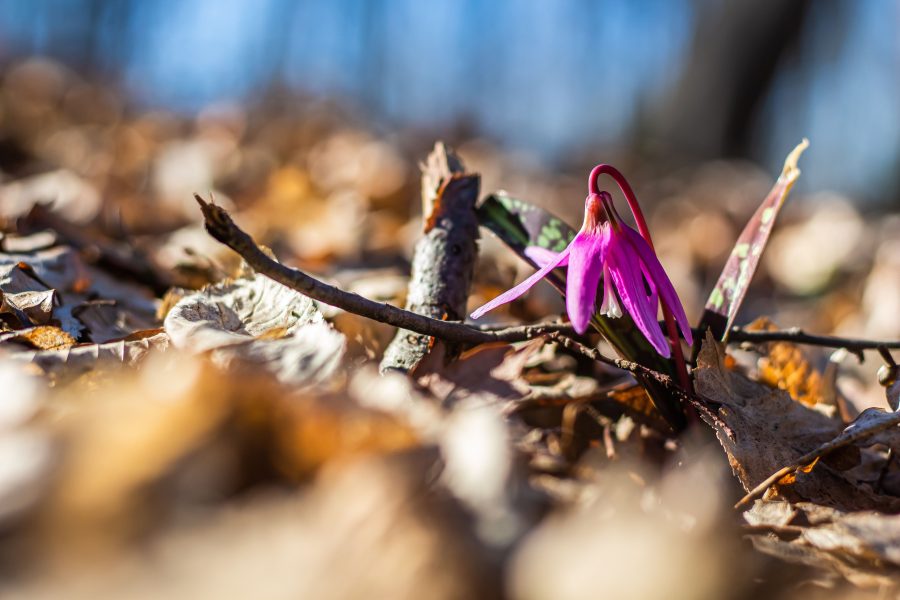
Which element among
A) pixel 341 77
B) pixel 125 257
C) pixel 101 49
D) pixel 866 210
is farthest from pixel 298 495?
pixel 341 77

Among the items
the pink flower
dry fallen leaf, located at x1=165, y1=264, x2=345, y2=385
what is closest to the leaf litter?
dry fallen leaf, located at x1=165, y1=264, x2=345, y2=385

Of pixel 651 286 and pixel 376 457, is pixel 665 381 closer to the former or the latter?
pixel 651 286

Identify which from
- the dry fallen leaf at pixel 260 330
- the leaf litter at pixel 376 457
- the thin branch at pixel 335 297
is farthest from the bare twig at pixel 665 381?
the dry fallen leaf at pixel 260 330

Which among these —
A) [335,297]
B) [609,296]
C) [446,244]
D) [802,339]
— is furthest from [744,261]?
[335,297]

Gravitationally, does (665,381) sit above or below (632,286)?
below

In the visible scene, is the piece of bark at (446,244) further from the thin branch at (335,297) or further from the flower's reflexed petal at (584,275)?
the flower's reflexed petal at (584,275)

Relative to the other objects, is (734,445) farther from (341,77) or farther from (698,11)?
(341,77)

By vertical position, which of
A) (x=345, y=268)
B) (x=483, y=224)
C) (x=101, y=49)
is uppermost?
(x=101, y=49)
